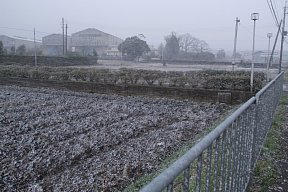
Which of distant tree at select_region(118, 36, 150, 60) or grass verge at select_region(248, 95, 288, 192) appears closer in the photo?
grass verge at select_region(248, 95, 288, 192)

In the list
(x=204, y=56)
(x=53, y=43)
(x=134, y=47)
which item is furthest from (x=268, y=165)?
(x=53, y=43)

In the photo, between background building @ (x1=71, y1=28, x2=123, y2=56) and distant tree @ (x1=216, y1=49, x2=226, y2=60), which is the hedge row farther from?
background building @ (x1=71, y1=28, x2=123, y2=56)

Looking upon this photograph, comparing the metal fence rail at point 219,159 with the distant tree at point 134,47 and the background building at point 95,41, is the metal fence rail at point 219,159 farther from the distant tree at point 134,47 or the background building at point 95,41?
the background building at point 95,41

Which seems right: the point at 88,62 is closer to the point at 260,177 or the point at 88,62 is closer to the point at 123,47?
the point at 123,47

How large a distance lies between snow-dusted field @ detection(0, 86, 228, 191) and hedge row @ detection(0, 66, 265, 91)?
1.39 metres

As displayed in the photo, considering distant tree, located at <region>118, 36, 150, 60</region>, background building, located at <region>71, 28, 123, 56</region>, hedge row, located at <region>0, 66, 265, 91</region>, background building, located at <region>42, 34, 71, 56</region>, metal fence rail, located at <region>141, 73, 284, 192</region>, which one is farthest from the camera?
background building, located at <region>71, 28, 123, 56</region>

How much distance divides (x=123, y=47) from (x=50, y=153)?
45.6m

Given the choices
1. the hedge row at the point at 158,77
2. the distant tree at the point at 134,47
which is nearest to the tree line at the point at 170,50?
the distant tree at the point at 134,47

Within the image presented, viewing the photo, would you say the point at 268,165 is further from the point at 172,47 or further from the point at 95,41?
the point at 95,41

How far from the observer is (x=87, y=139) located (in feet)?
19.4

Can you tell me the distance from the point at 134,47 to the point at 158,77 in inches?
1447

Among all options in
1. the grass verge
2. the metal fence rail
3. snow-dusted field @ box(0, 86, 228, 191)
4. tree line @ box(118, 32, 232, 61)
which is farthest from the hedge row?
tree line @ box(118, 32, 232, 61)

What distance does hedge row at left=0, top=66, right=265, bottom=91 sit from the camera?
1127 centimetres

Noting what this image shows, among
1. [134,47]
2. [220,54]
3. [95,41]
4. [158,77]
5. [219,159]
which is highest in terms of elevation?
[95,41]
